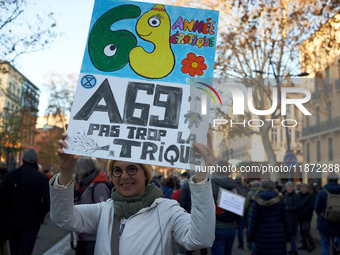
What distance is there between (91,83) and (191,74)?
0.70m

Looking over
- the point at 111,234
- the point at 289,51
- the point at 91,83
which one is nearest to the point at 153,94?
the point at 91,83

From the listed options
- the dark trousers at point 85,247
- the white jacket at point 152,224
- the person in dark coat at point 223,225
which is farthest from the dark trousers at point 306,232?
the white jacket at point 152,224

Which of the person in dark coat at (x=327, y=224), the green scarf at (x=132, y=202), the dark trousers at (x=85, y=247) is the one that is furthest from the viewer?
the person in dark coat at (x=327, y=224)

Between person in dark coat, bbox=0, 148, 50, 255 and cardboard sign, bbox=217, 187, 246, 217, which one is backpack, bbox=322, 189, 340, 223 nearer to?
cardboard sign, bbox=217, 187, 246, 217

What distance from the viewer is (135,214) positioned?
111 inches

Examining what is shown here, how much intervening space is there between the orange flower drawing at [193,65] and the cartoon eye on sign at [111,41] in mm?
415

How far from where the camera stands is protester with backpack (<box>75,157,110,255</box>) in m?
5.33

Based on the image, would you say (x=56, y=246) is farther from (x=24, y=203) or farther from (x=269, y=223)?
(x=269, y=223)

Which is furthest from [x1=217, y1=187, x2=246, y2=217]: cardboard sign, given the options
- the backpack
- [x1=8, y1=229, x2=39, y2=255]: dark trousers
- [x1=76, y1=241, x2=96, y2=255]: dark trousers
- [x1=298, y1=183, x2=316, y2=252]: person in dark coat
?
[x1=298, y1=183, x2=316, y2=252]: person in dark coat

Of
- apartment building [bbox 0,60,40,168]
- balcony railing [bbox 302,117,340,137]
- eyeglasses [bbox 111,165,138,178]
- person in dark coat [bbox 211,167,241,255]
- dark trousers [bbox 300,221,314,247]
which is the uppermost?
balcony railing [bbox 302,117,340,137]

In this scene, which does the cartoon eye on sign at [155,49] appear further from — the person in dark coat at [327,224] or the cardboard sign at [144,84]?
the person in dark coat at [327,224]

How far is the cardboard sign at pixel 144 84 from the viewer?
2.72 m

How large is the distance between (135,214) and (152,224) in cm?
13

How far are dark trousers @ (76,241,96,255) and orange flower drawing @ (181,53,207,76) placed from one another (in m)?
3.17
